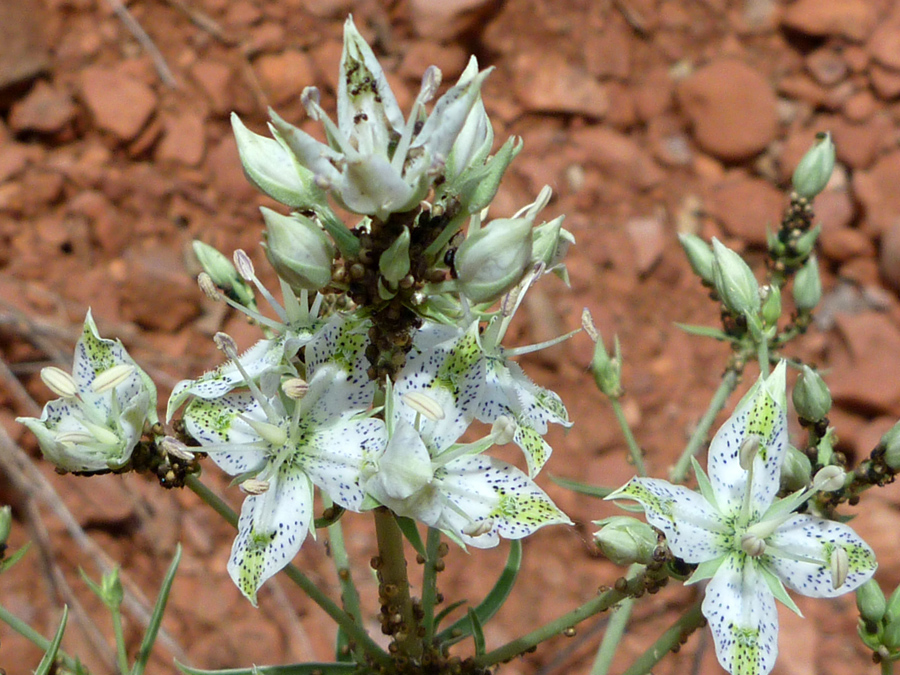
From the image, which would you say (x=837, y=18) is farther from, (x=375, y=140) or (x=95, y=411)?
(x=95, y=411)

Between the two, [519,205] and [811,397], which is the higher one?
[811,397]

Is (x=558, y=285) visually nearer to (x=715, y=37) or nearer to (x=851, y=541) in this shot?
(x=715, y=37)

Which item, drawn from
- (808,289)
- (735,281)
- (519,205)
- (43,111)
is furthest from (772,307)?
(43,111)

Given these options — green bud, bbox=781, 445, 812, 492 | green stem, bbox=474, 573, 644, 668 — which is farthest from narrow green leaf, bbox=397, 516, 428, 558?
green bud, bbox=781, 445, 812, 492

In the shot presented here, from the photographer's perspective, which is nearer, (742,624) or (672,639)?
(742,624)

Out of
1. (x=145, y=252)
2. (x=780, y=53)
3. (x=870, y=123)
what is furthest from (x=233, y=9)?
(x=870, y=123)
